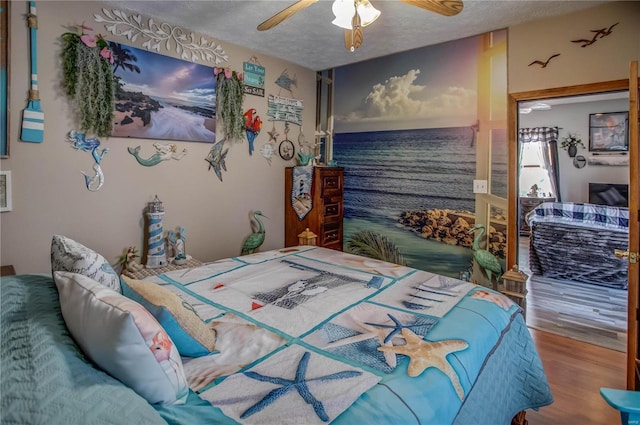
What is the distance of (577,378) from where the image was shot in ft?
7.57

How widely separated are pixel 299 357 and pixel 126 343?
0.54 meters

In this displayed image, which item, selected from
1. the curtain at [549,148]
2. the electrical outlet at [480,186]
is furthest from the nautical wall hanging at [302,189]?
the curtain at [549,148]

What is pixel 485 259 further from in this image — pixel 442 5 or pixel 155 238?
pixel 155 238

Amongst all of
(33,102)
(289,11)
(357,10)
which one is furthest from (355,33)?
(33,102)

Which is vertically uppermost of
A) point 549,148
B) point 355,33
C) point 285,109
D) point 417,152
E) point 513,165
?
point 549,148

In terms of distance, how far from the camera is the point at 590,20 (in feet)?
8.59

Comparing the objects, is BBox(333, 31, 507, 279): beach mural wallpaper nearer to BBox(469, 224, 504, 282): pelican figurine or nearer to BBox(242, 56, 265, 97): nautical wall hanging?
BBox(469, 224, 504, 282): pelican figurine

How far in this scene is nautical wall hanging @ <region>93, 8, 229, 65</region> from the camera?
8.57 ft

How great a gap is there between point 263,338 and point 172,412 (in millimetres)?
456

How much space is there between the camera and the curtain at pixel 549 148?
271 inches

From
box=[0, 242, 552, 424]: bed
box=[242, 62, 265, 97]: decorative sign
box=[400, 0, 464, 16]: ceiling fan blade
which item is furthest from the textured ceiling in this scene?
box=[0, 242, 552, 424]: bed

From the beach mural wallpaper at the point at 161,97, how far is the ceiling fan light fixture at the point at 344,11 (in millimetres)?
1563

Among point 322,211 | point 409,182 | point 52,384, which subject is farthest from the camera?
point 322,211

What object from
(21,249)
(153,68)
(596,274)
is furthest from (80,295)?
(596,274)
